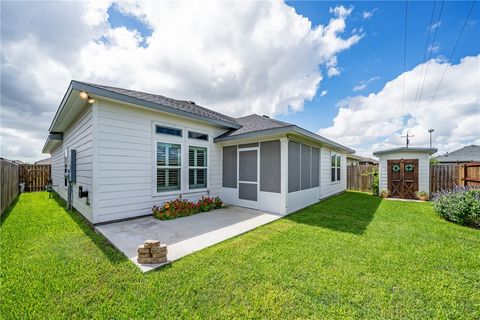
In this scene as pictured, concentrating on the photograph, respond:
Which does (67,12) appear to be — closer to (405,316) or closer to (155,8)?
(155,8)

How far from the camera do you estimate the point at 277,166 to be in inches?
237

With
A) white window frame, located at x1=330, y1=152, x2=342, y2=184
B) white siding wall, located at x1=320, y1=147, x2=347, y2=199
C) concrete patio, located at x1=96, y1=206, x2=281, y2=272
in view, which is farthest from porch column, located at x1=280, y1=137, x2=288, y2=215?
white window frame, located at x1=330, y1=152, x2=342, y2=184

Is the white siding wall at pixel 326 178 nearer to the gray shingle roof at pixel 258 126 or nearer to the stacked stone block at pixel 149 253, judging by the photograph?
the gray shingle roof at pixel 258 126

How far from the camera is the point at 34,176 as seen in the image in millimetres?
12445

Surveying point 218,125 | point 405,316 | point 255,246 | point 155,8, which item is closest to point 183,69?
point 155,8

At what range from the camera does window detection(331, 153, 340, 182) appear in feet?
34.9

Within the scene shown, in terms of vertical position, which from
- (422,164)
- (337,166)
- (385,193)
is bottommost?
(385,193)

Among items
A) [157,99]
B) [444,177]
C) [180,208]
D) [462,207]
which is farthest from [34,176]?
[444,177]

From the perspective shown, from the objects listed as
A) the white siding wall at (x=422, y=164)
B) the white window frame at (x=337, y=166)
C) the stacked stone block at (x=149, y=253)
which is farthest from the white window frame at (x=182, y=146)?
the white siding wall at (x=422, y=164)

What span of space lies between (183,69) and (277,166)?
5581mm

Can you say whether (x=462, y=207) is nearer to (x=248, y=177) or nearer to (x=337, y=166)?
(x=248, y=177)

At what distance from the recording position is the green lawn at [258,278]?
1958 millimetres

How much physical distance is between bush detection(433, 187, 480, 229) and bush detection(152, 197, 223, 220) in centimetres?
695

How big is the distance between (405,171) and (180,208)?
11.2 m
